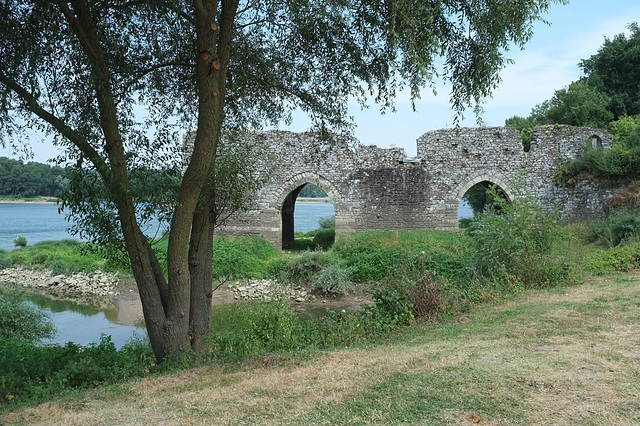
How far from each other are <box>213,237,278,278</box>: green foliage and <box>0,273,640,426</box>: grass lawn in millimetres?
10437

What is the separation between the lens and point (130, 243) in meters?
6.17

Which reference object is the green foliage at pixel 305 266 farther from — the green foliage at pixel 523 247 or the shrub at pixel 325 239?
Answer: the green foliage at pixel 523 247

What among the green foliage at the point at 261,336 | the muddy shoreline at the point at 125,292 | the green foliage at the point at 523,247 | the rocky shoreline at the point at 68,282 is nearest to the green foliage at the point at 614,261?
the green foliage at the point at 523,247

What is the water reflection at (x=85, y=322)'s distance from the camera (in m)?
11.1

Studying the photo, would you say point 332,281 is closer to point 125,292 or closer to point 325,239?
point 125,292

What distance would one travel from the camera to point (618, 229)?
1345cm

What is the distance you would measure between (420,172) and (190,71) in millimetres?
11872

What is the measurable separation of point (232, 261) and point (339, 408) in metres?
12.9

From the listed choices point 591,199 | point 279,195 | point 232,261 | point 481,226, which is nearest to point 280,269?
point 232,261

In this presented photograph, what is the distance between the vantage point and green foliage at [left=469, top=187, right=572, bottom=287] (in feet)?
30.7

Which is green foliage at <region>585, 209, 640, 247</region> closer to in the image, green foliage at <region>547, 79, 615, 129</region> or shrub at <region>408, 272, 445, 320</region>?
shrub at <region>408, 272, 445, 320</region>

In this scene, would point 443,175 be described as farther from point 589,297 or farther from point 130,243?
point 130,243

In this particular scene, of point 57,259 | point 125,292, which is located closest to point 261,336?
point 125,292

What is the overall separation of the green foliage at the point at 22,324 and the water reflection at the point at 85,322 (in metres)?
0.32
